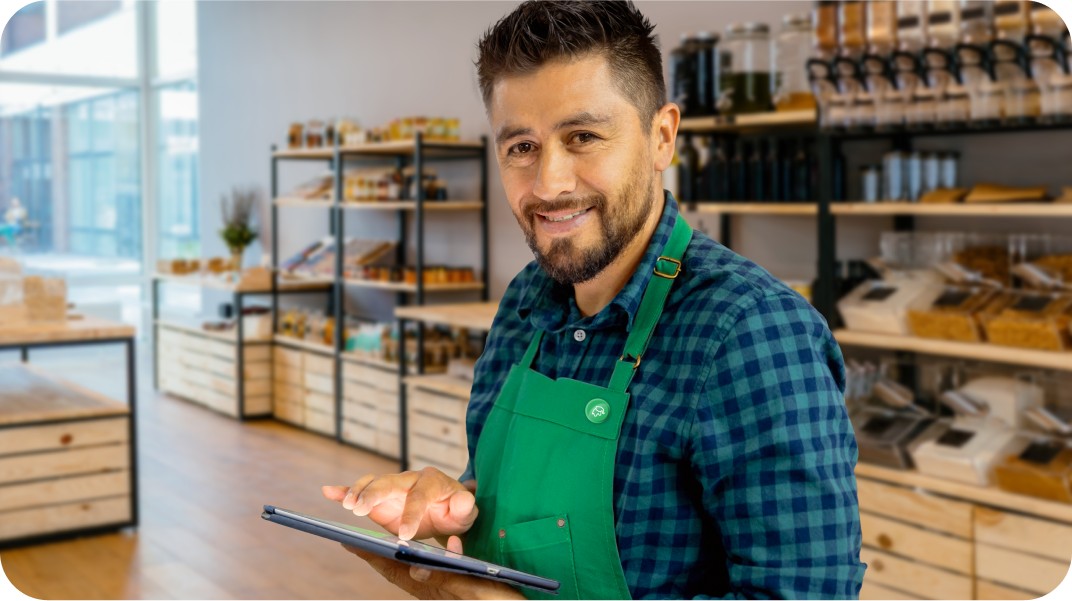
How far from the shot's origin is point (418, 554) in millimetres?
1084

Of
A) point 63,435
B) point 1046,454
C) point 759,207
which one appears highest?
point 759,207

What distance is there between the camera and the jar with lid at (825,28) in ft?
10.3

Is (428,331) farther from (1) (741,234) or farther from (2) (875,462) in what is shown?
(2) (875,462)

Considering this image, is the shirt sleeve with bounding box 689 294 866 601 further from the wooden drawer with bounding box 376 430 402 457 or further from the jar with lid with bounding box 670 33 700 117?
the wooden drawer with bounding box 376 430 402 457

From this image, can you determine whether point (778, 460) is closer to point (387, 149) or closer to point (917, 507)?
point (917, 507)

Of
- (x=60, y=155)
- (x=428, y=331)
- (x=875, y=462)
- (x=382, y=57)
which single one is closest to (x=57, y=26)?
(x=60, y=155)

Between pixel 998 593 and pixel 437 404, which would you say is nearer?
pixel 998 593

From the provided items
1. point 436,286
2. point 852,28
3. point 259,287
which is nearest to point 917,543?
point 852,28

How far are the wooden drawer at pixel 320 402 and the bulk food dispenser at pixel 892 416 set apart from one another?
3.86m

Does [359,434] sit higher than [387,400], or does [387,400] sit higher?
[387,400]

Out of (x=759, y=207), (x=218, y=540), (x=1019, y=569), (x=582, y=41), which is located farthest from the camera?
(x=218, y=540)

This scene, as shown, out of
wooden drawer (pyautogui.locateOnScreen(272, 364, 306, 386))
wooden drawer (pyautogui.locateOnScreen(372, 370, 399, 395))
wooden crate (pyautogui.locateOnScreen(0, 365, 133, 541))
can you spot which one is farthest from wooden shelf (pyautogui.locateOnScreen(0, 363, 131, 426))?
wooden drawer (pyautogui.locateOnScreen(272, 364, 306, 386))

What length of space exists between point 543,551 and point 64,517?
3.72 metres

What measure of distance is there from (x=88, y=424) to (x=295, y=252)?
11.1 ft
